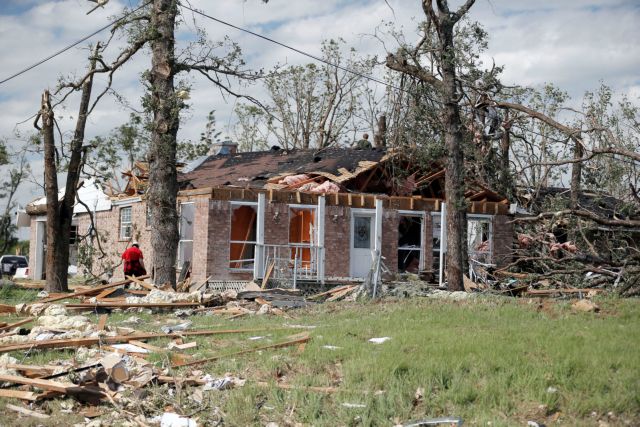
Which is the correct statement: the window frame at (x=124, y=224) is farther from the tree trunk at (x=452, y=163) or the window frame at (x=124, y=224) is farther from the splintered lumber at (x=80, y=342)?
the splintered lumber at (x=80, y=342)

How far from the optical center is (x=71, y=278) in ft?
115

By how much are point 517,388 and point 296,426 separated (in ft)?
7.79

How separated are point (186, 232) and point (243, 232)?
2.06 meters

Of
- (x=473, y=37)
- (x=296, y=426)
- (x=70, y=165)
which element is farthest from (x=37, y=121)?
(x=296, y=426)


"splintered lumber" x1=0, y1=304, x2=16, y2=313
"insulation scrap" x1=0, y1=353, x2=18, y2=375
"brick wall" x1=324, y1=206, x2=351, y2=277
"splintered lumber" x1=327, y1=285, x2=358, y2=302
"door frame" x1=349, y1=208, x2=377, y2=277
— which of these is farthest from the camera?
"door frame" x1=349, y1=208, x2=377, y2=277

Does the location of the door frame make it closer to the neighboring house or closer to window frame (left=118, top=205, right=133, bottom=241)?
window frame (left=118, top=205, right=133, bottom=241)

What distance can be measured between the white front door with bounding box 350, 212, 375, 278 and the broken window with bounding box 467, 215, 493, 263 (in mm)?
3738

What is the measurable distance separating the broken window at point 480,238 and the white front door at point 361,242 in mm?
3738

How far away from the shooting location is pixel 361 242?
87.2 ft

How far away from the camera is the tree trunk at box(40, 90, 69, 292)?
→ 2320 centimetres

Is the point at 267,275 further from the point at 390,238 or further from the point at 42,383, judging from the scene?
the point at 42,383

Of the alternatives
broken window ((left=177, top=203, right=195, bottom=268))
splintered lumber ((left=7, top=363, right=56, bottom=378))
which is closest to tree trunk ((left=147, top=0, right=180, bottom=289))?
broken window ((left=177, top=203, right=195, bottom=268))

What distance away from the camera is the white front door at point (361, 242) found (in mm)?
26281

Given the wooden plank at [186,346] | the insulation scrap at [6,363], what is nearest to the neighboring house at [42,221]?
the wooden plank at [186,346]
